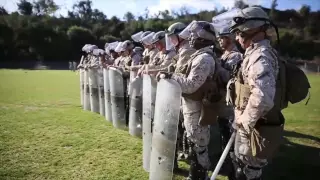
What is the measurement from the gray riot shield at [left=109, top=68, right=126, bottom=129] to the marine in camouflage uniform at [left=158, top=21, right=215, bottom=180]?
3.03 metres

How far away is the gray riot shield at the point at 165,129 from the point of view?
133 inches

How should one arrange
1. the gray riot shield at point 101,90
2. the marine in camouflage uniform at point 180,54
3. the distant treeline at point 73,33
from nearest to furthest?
1. the marine in camouflage uniform at point 180,54
2. the gray riot shield at point 101,90
3. the distant treeline at point 73,33

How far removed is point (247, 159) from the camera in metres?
2.86

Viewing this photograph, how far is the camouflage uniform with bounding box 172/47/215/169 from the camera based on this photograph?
10.7ft

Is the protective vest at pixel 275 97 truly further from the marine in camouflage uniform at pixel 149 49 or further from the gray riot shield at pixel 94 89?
the gray riot shield at pixel 94 89

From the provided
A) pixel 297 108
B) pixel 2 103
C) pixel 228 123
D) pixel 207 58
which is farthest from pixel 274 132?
Result: pixel 2 103

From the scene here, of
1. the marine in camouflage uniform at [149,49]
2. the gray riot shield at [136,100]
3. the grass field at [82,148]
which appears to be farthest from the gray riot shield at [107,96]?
the gray riot shield at [136,100]

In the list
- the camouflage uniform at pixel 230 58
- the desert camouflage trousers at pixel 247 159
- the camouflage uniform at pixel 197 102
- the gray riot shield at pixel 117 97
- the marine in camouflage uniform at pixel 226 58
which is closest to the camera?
the desert camouflage trousers at pixel 247 159

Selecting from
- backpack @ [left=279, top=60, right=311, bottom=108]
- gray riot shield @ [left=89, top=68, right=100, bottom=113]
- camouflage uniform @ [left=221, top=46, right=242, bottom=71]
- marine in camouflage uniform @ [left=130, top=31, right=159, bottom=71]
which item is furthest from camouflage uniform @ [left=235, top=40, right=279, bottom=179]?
gray riot shield @ [left=89, top=68, right=100, bottom=113]

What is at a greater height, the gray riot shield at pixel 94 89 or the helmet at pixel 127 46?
the helmet at pixel 127 46

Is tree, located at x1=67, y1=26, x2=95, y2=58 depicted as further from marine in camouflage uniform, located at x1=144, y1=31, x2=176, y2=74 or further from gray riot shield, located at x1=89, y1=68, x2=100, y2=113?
marine in camouflage uniform, located at x1=144, y1=31, x2=176, y2=74

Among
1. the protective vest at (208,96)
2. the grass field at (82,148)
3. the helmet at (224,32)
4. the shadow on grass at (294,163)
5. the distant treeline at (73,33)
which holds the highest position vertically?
the distant treeline at (73,33)

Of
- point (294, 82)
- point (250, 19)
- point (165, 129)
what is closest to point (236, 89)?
point (294, 82)

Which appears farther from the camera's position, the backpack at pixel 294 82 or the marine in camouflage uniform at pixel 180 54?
the marine in camouflage uniform at pixel 180 54
